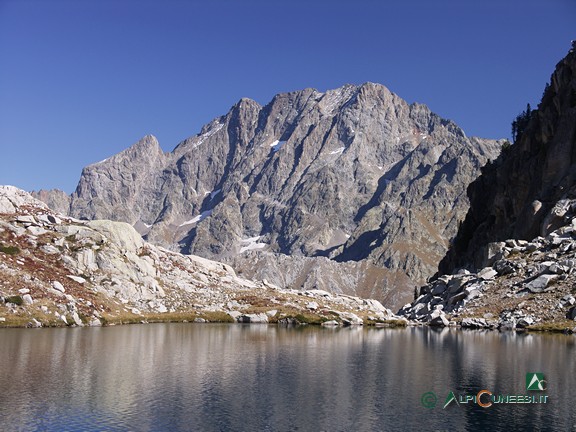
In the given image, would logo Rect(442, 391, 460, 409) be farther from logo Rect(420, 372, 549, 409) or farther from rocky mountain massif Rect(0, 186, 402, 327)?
rocky mountain massif Rect(0, 186, 402, 327)

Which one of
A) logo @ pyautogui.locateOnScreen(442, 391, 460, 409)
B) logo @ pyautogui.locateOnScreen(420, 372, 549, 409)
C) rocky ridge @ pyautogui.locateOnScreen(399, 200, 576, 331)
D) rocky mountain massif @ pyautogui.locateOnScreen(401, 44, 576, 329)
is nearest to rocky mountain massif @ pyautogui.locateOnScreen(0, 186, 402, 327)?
rocky ridge @ pyautogui.locateOnScreen(399, 200, 576, 331)

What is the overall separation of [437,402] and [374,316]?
109 metres

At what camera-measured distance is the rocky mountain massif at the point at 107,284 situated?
10094 cm

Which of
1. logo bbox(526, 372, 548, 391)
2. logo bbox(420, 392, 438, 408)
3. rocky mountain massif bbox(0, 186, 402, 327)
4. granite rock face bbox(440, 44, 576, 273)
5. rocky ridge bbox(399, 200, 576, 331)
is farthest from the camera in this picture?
granite rock face bbox(440, 44, 576, 273)

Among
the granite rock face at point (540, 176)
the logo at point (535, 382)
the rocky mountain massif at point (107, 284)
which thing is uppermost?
the granite rock face at point (540, 176)

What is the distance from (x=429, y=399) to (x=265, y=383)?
52.9 ft

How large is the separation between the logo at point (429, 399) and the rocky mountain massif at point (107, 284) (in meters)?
69.8

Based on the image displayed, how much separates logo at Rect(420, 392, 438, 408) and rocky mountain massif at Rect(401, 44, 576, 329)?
63.0m

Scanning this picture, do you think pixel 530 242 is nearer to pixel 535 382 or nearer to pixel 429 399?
pixel 535 382

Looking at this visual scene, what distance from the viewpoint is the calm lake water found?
41.3 metres

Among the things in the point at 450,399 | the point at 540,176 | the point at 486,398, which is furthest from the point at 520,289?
the point at 450,399

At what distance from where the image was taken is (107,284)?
121m

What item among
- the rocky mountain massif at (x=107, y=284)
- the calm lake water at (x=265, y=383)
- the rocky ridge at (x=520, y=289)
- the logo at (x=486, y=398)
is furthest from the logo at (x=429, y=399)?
the rocky mountain massif at (x=107, y=284)

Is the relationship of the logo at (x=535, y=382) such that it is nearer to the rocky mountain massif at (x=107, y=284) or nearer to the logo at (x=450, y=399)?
the logo at (x=450, y=399)
